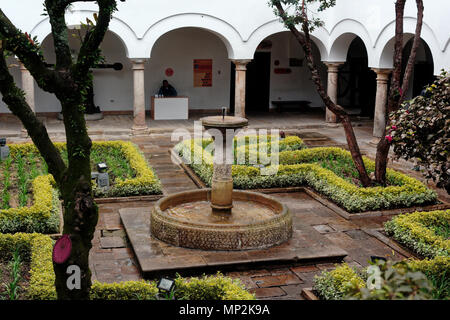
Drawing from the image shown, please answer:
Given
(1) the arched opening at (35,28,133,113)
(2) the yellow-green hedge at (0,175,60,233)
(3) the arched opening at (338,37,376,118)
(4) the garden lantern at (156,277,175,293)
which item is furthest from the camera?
(3) the arched opening at (338,37,376,118)

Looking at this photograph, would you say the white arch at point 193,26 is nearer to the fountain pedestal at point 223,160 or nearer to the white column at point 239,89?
the white column at point 239,89

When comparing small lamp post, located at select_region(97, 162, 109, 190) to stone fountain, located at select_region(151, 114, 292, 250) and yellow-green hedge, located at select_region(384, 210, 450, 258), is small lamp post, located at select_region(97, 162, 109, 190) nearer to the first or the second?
stone fountain, located at select_region(151, 114, 292, 250)

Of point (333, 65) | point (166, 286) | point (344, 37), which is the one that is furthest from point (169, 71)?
point (166, 286)

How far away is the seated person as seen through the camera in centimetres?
1828

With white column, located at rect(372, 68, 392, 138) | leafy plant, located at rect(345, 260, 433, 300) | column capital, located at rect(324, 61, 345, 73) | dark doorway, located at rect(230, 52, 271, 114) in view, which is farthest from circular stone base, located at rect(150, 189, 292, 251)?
dark doorway, located at rect(230, 52, 271, 114)

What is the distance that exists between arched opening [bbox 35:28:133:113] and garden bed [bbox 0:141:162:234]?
20.3 feet

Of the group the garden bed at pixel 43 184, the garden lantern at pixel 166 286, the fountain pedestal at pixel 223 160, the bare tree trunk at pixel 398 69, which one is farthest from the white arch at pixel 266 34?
the garden lantern at pixel 166 286

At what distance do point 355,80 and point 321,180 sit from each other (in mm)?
11838

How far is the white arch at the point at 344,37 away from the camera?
15.7m

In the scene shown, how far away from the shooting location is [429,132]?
232 inches

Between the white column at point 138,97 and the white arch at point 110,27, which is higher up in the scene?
the white arch at point 110,27

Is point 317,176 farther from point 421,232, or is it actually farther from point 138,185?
point 138,185

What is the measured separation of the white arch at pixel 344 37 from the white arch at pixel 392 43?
0.44m
